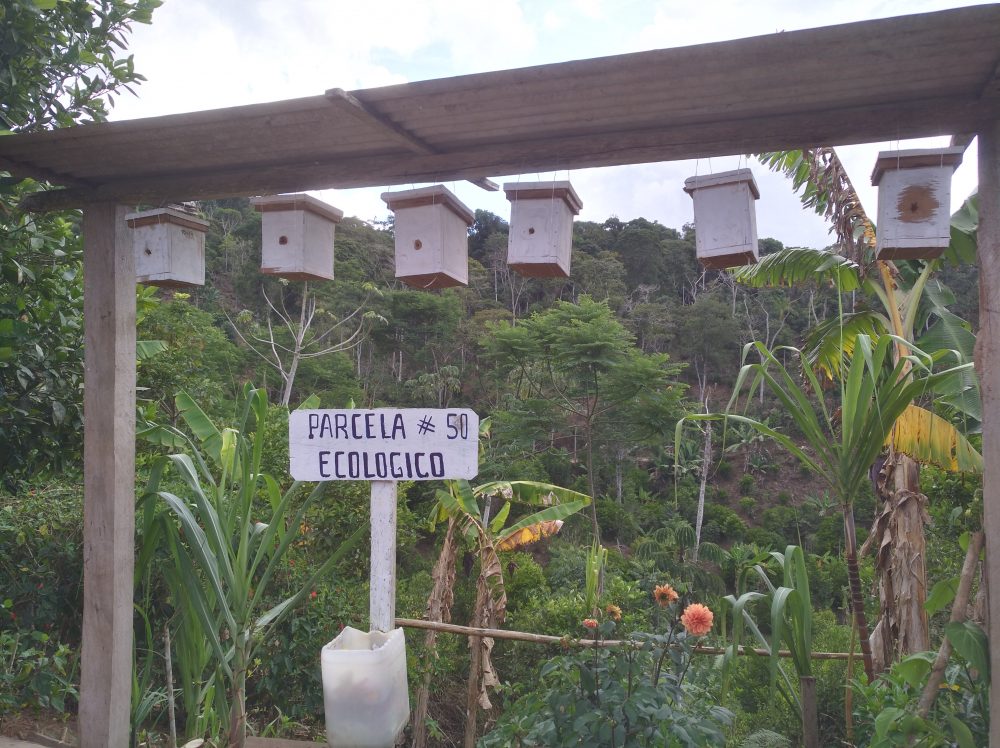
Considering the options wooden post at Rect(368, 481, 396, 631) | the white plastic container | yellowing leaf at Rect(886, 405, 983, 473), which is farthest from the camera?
yellowing leaf at Rect(886, 405, 983, 473)

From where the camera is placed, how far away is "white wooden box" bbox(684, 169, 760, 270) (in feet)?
5.27

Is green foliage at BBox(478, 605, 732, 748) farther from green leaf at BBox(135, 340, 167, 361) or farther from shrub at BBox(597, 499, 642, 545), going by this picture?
shrub at BBox(597, 499, 642, 545)

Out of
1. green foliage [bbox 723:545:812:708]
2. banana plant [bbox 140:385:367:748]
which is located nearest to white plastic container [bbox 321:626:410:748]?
banana plant [bbox 140:385:367:748]

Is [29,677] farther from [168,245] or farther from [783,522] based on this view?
[783,522]

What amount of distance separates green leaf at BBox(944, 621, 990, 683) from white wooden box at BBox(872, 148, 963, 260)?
77cm

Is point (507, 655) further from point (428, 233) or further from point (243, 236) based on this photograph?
point (243, 236)

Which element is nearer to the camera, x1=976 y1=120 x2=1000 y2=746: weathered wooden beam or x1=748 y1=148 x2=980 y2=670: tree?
x1=976 y1=120 x2=1000 y2=746: weathered wooden beam

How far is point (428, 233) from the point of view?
178cm

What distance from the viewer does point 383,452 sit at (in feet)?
6.41

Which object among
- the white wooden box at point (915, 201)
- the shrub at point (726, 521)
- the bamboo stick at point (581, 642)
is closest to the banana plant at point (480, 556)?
the bamboo stick at point (581, 642)

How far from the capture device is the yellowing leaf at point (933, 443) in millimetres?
3553

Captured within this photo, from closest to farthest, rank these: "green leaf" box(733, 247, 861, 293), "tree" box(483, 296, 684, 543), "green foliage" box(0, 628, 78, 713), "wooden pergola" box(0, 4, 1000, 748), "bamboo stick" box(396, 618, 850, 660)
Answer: "wooden pergola" box(0, 4, 1000, 748), "bamboo stick" box(396, 618, 850, 660), "green foliage" box(0, 628, 78, 713), "green leaf" box(733, 247, 861, 293), "tree" box(483, 296, 684, 543)

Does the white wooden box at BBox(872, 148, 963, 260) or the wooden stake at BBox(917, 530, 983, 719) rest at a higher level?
the white wooden box at BBox(872, 148, 963, 260)

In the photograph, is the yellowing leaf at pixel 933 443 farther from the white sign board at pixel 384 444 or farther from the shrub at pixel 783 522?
the shrub at pixel 783 522
